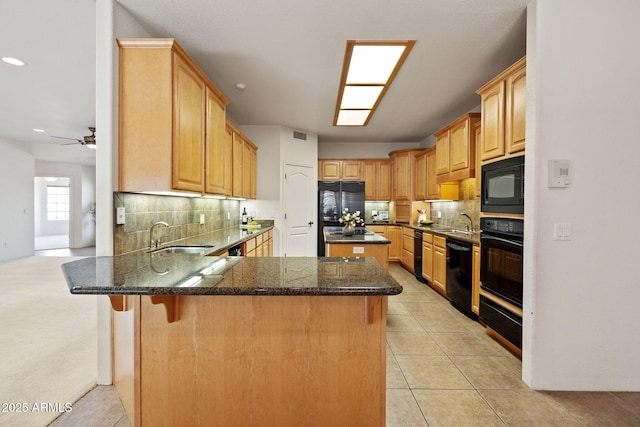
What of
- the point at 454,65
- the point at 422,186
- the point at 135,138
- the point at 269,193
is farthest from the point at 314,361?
the point at 422,186

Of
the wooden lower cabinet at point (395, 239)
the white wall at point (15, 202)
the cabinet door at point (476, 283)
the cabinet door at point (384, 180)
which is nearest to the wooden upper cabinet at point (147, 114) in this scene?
the cabinet door at point (476, 283)

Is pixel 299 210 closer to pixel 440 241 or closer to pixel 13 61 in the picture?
pixel 440 241

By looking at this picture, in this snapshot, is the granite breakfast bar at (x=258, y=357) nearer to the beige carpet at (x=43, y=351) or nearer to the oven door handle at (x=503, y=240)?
the beige carpet at (x=43, y=351)

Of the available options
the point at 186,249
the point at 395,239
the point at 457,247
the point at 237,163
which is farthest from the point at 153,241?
the point at 395,239

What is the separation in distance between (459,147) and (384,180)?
2.63 metres

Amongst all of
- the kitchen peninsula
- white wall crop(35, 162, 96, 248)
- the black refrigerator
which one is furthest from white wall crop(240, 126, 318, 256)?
white wall crop(35, 162, 96, 248)

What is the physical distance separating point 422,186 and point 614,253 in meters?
3.78

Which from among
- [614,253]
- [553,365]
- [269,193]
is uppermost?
[269,193]

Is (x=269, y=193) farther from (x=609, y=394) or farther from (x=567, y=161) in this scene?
(x=609, y=394)

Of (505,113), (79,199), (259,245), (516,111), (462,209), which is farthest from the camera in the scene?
(79,199)

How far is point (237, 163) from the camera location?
13.0 feet

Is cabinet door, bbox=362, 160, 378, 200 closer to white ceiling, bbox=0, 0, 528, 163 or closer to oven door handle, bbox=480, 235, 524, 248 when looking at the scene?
white ceiling, bbox=0, 0, 528, 163

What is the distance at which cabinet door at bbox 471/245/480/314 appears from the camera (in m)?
3.14

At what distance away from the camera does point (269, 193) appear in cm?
540
